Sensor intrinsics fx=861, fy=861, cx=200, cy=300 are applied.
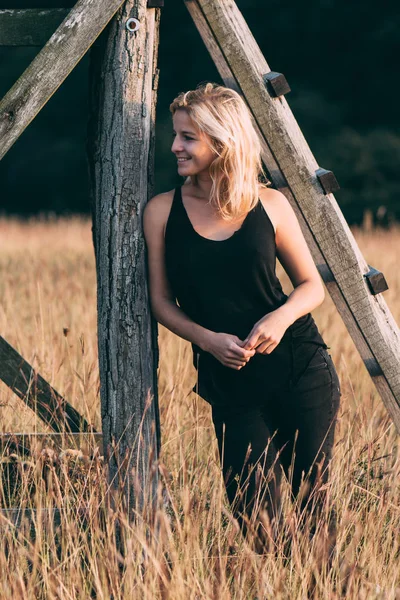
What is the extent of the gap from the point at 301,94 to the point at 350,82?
139 centimetres

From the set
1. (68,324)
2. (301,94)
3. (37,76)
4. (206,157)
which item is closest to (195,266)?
(206,157)

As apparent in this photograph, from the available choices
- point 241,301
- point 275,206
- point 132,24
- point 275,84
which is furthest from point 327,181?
point 132,24

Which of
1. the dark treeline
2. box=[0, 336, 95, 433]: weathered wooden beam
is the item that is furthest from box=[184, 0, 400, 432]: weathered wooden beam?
the dark treeline

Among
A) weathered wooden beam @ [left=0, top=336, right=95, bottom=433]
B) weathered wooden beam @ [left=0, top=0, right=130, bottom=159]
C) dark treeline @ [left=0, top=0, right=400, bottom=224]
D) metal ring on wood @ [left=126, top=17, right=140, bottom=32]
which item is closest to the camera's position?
weathered wooden beam @ [left=0, top=0, right=130, bottom=159]

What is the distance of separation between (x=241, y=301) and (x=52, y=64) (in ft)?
2.90

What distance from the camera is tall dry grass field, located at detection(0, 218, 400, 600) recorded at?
2293 millimetres

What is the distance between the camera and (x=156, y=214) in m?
2.62

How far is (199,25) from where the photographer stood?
8.66ft

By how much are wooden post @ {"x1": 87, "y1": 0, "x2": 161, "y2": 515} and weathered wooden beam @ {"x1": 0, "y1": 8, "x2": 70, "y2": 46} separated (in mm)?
154

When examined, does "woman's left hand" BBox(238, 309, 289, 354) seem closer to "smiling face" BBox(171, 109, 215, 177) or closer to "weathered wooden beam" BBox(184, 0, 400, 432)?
"weathered wooden beam" BBox(184, 0, 400, 432)

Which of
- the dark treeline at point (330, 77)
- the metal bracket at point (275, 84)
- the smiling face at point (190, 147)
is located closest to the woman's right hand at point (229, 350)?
the smiling face at point (190, 147)

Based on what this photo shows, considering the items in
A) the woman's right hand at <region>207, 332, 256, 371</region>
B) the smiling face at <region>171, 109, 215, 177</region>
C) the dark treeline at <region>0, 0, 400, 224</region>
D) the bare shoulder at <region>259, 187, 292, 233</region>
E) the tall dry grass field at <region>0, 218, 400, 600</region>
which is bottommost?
the tall dry grass field at <region>0, 218, 400, 600</region>

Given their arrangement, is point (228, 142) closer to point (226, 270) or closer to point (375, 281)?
point (226, 270)

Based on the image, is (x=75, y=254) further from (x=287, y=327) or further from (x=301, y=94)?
(x=301, y=94)
